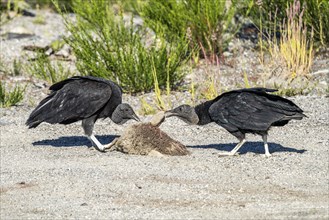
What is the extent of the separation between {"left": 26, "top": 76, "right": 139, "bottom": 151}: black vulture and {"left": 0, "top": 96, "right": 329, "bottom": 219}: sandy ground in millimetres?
340

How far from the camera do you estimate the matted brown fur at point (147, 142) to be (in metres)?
8.20

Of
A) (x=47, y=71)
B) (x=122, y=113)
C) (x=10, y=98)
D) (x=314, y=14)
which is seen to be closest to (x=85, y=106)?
(x=122, y=113)

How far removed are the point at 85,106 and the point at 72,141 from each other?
0.91m

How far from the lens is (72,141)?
9.43 m

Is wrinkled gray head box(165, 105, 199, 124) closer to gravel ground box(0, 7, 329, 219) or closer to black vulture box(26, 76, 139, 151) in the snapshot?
gravel ground box(0, 7, 329, 219)

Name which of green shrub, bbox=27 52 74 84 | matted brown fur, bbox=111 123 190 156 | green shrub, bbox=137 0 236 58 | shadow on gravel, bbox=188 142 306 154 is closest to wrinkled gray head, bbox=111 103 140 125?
matted brown fur, bbox=111 123 190 156

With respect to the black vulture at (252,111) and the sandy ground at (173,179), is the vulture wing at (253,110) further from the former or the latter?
the sandy ground at (173,179)

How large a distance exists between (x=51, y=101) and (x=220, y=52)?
5593mm

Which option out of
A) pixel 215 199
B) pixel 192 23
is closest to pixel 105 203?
pixel 215 199

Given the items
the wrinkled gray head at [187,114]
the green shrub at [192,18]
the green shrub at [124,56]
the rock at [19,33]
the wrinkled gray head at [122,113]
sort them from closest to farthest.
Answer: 1. the wrinkled gray head at [187,114]
2. the wrinkled gray head at [122,113]
3. the green shrub at [124,56]
4. the green shrub at [192,18]
5. the rock at [19,33]

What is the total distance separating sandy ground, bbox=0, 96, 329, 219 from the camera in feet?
20.4

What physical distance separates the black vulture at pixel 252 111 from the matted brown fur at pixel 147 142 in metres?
0.48

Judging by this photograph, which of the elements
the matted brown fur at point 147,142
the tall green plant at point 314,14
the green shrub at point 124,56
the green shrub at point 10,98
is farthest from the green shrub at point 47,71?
A: the matted brown fur at point 147,142

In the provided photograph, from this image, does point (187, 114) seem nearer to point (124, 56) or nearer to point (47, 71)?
point (124, 56)
